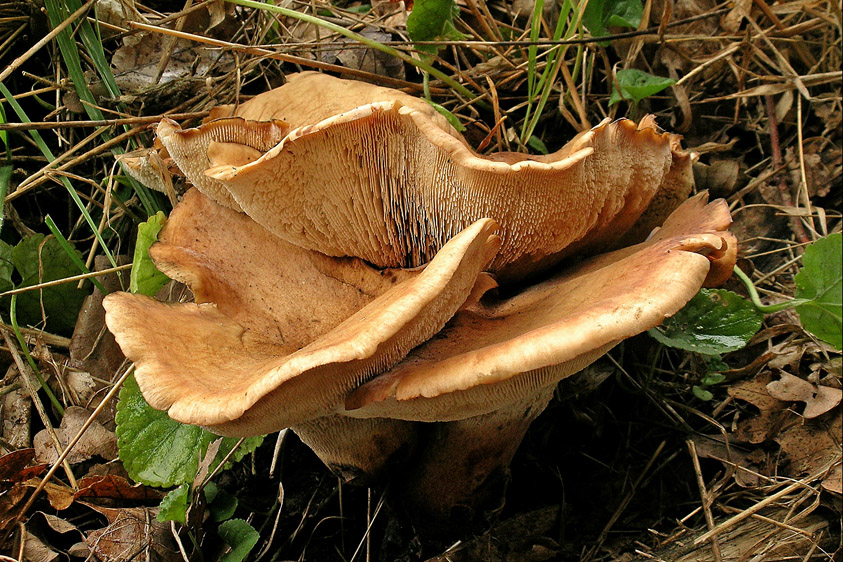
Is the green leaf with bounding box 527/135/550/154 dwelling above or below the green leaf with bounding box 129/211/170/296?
above

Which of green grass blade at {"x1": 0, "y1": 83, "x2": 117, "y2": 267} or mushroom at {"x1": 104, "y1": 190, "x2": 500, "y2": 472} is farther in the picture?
green grass blade at {"x1": 0, "y1": 83, "x2": 117, "y2": 267}

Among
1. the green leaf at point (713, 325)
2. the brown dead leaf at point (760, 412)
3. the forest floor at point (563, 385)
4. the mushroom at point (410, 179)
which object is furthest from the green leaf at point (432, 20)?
the brown dead leaf at point (760, 412)

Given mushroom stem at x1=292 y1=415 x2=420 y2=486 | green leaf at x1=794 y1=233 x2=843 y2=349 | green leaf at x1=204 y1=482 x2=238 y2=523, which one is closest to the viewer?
green leaf at x1=794 y1=233 x2=843 y2=349

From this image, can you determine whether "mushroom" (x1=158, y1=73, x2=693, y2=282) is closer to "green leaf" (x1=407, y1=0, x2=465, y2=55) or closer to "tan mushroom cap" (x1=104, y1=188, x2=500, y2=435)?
"tan mushroom cap" (x1=104, y1=188, x2=500, y2=435)

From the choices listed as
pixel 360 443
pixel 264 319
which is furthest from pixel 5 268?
pixel 360 443

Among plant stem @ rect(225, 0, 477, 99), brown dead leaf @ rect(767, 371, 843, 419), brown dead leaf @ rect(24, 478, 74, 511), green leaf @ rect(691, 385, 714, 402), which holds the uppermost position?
plant stem @ rect(225, 0, 477, 99)

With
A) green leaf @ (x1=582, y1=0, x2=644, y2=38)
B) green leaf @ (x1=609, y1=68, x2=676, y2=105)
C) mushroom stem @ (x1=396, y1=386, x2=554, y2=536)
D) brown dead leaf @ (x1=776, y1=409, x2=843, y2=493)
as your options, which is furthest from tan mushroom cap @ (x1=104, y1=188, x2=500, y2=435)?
brown dead leaf @ (x1=776, y1=409, x2=843, y2=493)

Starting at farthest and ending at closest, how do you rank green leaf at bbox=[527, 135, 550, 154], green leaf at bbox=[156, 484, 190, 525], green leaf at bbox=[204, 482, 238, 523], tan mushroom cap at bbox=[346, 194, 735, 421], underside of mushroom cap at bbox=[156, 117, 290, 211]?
green leaf at bbox=[527, 135, 550, 154]
green leaf at bbox=[204, 482, 238, 523]
green leaf at bbox=[156, 484, 190, 525]
underside of mushroom cap at bbox=[156, 117, 290, 211]
tan mushroom cap at bbox=[346, 194, 735, 421]
